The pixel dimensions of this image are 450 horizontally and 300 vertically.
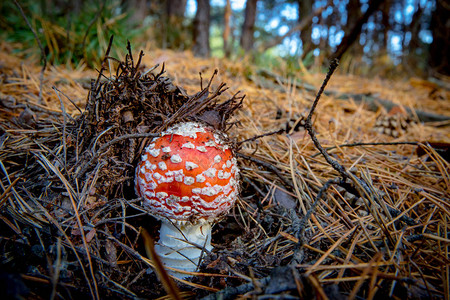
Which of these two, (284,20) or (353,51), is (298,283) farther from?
(284,20)

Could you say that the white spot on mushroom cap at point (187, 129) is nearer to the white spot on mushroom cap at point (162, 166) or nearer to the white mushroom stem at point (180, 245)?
the white spot on mushroom cap at point (162, 166)

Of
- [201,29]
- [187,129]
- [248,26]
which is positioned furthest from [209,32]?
[187,129]

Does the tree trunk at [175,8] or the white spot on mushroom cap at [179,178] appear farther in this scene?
the tree trunk at [175,8]

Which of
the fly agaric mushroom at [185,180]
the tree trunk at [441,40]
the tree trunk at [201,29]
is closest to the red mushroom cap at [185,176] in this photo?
the fly agaric mushroom at [185,180]

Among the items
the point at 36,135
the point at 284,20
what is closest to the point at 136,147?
the point at 36,135

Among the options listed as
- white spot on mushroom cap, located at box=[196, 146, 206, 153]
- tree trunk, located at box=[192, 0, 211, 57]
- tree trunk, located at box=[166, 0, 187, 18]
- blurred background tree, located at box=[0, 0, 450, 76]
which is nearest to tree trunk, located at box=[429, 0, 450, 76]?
blurred background tree, located at box=[0, 0, 450, 76]
